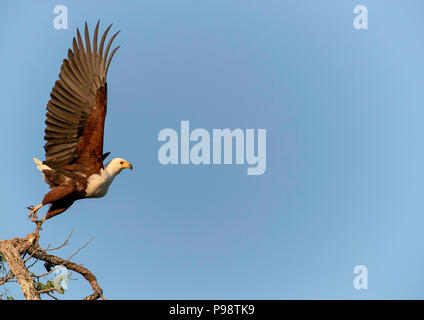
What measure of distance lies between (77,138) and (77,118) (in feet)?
0.97

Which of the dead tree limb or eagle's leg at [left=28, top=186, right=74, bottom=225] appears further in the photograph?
eagle's leg at [left=28, top=186, right=74, bottom=225]

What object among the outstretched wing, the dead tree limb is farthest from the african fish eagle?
the dead tree limb

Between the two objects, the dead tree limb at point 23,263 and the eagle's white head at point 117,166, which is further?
the eagle's white head at point 117,166

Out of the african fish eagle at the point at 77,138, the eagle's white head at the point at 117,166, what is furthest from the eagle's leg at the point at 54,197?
the eagle's white head at the point at 117,166

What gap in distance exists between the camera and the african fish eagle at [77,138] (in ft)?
29.2

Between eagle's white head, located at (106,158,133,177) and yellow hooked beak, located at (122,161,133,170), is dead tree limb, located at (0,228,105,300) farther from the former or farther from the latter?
yellow hooked beak, located at (122,161,133,170)

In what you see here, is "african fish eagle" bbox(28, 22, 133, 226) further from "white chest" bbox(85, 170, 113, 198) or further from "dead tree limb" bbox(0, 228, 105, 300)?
"dead tree limb" bbox(0, 228, 105, 300)

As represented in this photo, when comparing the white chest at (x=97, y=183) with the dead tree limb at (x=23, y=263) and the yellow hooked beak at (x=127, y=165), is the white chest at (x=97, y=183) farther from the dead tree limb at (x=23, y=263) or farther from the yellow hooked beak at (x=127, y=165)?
the dead tree limb at (x=23, y=263)

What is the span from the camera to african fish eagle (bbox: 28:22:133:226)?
8.90 metres

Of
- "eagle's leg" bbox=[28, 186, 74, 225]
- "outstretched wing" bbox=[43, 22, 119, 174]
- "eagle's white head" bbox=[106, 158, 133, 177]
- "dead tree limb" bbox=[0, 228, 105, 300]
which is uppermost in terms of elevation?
"outstretched wing" bbox=[43, 22, 119, 174]

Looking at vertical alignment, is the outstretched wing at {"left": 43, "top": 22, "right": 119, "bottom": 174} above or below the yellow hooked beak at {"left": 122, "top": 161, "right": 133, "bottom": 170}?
above

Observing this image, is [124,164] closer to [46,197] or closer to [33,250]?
[46,197]

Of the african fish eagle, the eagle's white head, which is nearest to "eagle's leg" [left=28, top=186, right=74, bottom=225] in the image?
the african fish eagle
